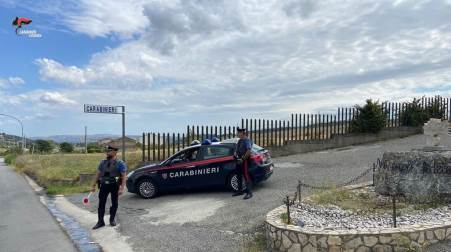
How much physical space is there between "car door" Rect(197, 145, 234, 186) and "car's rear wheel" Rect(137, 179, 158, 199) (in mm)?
1395

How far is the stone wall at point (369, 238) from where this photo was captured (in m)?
5.86

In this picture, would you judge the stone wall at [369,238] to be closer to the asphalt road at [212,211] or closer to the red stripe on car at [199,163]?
the asphalt road at [212,211]

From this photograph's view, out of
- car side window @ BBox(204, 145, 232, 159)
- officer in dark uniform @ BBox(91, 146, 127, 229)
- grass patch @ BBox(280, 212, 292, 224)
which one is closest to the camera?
grass patch @ BBox(280, 212, 292, 224)

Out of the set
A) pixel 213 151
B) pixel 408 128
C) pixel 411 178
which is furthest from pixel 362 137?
pixel 411 178

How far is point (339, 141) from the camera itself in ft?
63.7

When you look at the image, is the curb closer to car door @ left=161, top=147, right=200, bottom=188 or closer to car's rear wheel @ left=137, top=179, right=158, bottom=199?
car's rear wheel @ left=137, top=179, right=158, bottom=199

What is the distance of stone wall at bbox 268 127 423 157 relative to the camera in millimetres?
18359

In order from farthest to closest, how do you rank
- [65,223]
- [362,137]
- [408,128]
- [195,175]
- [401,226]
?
[408,128] < [362,137] < [195,175] < [65,223] < [401,226]

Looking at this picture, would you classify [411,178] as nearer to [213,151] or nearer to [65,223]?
[213,151]

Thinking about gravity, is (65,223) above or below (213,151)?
below

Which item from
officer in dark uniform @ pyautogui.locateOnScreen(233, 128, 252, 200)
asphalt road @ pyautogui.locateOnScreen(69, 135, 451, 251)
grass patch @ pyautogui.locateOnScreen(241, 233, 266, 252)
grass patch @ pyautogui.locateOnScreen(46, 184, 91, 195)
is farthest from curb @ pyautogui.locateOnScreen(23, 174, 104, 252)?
officer in dark uniform @ pyautogui.locateOnScreen(233, 128, 252, 200)

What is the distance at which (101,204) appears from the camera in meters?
9.21

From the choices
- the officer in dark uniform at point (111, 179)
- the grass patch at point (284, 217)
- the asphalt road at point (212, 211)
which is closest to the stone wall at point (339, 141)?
the asphalt road at point (212, 211)

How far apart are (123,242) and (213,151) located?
4606 millimetres
